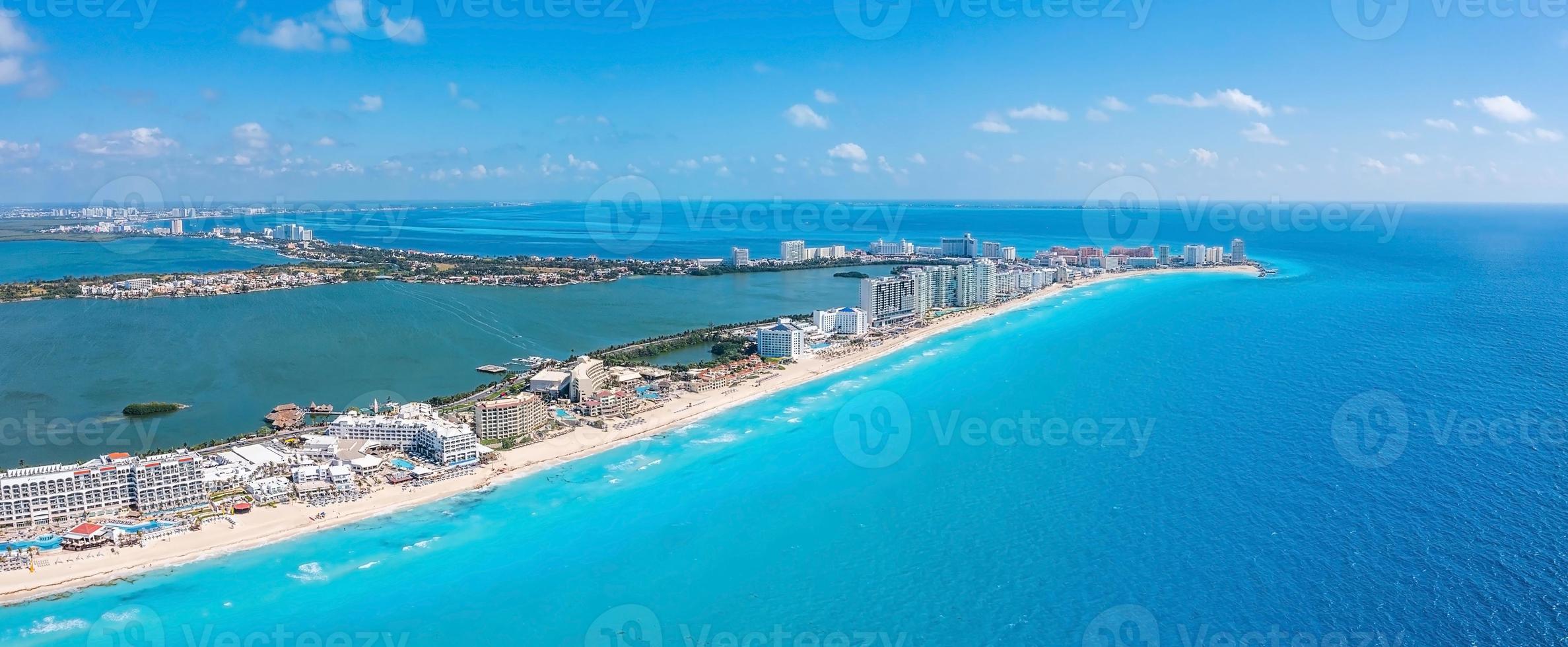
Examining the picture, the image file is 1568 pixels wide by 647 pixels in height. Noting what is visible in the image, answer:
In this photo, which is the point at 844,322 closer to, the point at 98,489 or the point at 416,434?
the point at 416,434

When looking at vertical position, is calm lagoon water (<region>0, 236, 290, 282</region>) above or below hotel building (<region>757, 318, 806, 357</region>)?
above

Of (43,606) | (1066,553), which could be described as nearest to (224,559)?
(43,606)

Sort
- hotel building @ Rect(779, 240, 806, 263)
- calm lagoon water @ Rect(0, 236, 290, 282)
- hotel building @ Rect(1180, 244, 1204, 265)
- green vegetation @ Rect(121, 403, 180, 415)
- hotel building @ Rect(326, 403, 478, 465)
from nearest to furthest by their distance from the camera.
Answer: hotel building @ Rect(326, 403, 478, 465), green vegetation @ Rect(121, 403, 180, 415), calm lagoon water @ Rect(0, 236, 290, 282), hotel building @ Rect(1180, 244, 1204, 265), hotel building @ Rect(779, 240, 806, 263)

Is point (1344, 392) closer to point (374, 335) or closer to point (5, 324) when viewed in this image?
point (374, 335)

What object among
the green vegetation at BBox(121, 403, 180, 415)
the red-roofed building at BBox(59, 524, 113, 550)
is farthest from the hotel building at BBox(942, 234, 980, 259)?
the red-roofed building at BBox(59, 524, 113, 550)

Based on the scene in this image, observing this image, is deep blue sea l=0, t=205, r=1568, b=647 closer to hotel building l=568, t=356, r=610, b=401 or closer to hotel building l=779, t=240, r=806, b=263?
hotel building l=568, t=356, r=610, b=401

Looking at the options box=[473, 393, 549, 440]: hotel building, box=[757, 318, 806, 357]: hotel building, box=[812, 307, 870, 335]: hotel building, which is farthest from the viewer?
box=[812, 307, 870, 335]: hotel building

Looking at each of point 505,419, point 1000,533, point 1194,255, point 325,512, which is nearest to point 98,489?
point 325,512
